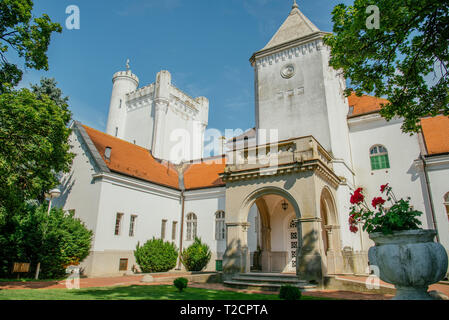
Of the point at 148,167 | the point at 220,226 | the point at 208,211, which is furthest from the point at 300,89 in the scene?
the point at 148,167

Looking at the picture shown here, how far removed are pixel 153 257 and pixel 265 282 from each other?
9.08 m

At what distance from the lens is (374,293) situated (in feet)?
39.5

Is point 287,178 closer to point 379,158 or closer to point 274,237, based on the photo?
point 274,237

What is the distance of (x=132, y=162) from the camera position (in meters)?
24.4

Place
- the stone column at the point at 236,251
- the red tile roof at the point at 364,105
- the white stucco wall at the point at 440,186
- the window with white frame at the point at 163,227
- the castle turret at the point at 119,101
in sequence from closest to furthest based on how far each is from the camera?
the stone column at the point at 236,251
the white stucco wall at the point at 440,186
the red tile roof at the point at 364,105
the window with white frame at the point at 163,227
the castle turret at the point at 119,101

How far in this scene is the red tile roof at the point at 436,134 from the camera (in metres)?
19.1

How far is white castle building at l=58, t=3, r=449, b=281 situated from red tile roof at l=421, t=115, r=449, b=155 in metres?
0.07

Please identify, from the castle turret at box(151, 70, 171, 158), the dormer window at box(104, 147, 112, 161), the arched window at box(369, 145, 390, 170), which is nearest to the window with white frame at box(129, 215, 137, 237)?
the dormer window at box(104, 147, 112, 161)

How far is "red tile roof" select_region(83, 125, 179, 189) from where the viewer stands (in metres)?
22.4

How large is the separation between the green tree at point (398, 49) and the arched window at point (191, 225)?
17942 mm

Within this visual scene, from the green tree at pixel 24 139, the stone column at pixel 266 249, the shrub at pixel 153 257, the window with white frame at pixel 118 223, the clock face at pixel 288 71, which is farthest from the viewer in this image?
the clock face at pixel 288 71

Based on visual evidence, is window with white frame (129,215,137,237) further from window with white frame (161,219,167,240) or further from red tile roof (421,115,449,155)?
red tile roof (421,115,449,155)

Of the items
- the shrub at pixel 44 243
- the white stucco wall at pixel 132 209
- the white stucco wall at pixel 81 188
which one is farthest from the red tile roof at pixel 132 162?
the shrub at pixel 44 243

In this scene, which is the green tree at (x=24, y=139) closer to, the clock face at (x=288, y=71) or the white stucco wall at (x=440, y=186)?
the clock face at (x=288, y=71)
